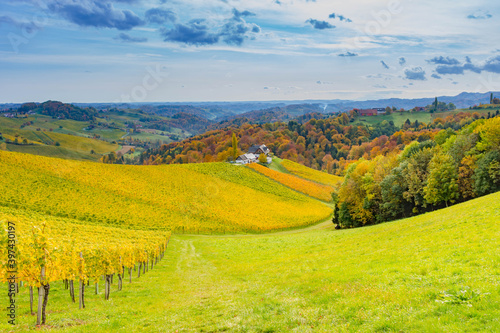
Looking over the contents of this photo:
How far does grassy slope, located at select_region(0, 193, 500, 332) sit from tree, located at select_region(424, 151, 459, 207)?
26950mm

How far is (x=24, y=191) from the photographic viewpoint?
5941 centimetres

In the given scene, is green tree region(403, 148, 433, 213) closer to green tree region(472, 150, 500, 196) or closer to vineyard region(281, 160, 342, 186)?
green tree region(472, 150, 500, 196)

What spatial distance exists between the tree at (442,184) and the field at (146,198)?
1248 inches

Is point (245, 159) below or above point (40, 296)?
below

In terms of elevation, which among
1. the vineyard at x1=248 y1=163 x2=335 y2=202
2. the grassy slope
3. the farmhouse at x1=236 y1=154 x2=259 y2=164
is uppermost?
the grassy slope

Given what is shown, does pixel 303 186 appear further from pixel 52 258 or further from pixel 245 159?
pixel 52 258

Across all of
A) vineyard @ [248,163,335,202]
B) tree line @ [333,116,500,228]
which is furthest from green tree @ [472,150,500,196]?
vineyard @ [248,163,335,202]

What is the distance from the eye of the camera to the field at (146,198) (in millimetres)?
59772

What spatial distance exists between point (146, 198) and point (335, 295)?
65.7m

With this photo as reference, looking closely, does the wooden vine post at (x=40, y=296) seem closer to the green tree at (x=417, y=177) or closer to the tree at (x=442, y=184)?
the tree at (x=442, y=184)

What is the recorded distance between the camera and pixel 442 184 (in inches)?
2128

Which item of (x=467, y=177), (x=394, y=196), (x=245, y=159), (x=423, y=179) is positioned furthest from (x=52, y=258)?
(x=245, y=159)

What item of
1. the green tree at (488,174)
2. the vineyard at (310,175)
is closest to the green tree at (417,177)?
the green tree at (488,174)

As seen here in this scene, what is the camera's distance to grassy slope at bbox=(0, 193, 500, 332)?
11.1 meters
